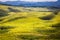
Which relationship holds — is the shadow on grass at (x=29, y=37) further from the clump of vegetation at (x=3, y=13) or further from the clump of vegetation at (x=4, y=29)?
the clump of vegetation at (x=3, y=13)

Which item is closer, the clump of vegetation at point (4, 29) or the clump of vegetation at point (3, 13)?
the clump of vegetation at point (4, 29)

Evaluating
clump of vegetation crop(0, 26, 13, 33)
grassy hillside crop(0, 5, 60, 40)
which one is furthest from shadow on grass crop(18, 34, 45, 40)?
clump of vegetation crop(0, 26, 13, 33)

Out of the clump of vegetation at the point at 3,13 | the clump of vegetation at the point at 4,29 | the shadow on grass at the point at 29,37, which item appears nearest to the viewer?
the shadow on grass at the point at 29,37

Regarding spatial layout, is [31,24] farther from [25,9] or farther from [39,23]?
[25,9]

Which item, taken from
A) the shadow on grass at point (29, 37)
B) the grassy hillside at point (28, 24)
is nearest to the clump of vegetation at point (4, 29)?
the grassy hillside at point (28, 24)

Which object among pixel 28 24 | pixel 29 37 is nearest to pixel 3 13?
pixel 28 24

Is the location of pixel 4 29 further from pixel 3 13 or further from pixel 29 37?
pixel 29 37

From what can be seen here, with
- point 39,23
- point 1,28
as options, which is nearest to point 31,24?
point 39,23

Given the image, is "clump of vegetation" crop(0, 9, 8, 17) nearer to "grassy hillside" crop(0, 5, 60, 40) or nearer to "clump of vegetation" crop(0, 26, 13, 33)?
"grassy hillside" crop(0, 5, 60, 40)
